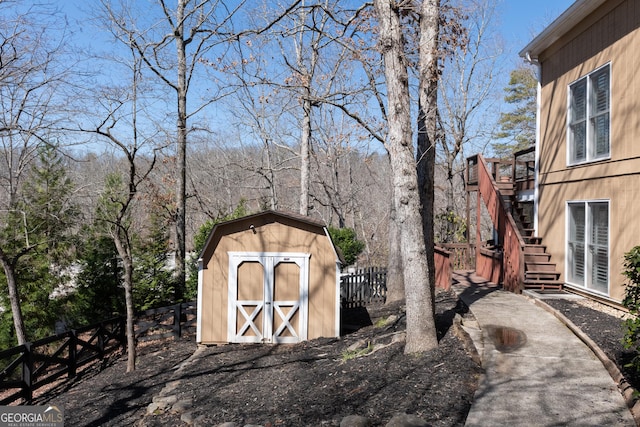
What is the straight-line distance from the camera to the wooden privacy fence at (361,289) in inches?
545

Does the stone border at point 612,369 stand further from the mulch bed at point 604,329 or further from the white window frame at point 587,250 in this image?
the white window frame at point 587,250

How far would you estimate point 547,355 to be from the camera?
6145 millimetres

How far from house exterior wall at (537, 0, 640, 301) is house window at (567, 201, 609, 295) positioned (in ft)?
0.66

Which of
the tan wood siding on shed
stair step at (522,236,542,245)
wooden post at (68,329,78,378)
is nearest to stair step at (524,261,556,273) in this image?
stair step at (522,236,542,245)

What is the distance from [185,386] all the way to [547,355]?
5442 mm

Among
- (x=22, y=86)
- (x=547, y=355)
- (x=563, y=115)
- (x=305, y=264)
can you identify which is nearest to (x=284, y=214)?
(x=305, y=264)

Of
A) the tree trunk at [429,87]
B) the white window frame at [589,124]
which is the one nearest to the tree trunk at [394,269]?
the tree trunk at [429,87]

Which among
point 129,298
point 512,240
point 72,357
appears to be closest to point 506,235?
point 512,240

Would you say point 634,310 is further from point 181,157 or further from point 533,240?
point 181,157

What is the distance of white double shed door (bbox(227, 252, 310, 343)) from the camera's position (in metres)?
9.70

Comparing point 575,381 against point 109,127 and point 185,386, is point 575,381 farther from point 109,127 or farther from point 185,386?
point 109,127

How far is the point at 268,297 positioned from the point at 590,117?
27.0 feet

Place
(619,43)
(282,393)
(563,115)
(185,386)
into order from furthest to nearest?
(563,115) → (619,43) → (185,386) → (282,393)

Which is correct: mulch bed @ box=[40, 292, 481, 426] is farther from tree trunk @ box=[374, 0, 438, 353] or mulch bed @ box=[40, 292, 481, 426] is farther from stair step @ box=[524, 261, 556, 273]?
stair step @ box=[524, 261, 556, 273]
